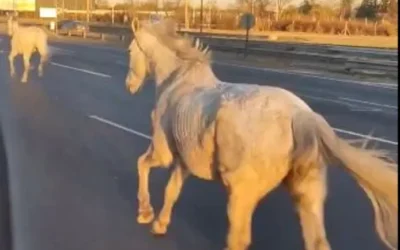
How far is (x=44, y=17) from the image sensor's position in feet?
185

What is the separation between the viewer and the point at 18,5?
193 ft

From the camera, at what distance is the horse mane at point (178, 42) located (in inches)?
339

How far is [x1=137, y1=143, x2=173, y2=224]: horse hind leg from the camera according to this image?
8328 millimetres

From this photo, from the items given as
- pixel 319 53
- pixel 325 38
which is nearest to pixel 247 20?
pixel 319 53

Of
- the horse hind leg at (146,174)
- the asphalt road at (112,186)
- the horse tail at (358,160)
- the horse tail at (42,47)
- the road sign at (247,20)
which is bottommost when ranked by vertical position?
the asphalt road at (112,186)

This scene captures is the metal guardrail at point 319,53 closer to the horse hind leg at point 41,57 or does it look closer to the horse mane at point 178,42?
the horse hind leg at point 41,57

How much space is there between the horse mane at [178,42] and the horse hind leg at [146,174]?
863 mm

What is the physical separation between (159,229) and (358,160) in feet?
8.54

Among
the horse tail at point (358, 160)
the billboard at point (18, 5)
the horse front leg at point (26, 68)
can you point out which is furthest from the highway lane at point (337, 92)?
Answer: the billboard at point (18, 5)

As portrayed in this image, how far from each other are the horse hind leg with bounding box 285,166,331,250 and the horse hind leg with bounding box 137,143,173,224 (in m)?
1.70

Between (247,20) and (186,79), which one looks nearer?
(186,79)

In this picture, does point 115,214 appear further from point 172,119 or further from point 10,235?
point 172,119

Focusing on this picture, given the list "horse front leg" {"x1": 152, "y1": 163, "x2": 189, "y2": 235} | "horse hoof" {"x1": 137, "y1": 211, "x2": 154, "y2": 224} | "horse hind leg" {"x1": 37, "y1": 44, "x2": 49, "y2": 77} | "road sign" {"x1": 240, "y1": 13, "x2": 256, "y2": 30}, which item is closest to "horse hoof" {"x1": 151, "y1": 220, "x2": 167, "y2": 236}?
"horse front leg" {"x1": 152, "y1": 163, "x2": 189, "y2": 235}

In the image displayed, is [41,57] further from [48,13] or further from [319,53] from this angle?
[48,13]
